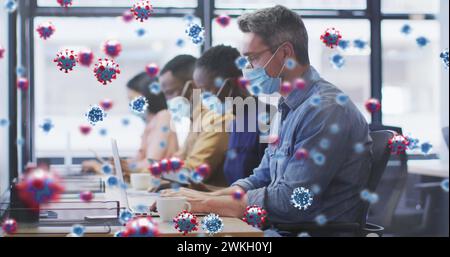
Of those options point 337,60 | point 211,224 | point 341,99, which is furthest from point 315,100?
point 211,224

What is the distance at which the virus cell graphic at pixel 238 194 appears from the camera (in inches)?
69.0

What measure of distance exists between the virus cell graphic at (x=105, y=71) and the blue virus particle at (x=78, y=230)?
0.38 meters

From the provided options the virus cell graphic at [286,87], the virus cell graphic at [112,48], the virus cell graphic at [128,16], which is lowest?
the virus cell graphic at [286,87]

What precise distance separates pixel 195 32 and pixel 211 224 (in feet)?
1.86

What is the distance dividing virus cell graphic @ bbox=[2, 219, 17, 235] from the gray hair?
78cm

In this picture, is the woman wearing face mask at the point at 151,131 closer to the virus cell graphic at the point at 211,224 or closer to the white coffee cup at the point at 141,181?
the white coffee cup at the point at 141,181

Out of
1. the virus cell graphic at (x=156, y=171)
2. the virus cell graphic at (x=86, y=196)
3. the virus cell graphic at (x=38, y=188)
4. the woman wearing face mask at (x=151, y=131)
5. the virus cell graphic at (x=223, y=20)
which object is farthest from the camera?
the woman wearing face mask at (x=151, y=131)

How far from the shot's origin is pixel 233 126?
2020mm

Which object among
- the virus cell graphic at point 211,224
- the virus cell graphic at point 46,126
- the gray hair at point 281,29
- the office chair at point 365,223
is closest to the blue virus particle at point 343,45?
the gray hair at point 281,29

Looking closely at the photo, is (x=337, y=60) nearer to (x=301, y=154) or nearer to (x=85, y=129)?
(x=301, y=154)

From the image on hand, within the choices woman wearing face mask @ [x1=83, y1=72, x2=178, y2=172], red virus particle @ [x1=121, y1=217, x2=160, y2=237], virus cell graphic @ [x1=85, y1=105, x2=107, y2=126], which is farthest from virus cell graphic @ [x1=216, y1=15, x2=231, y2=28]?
woman wearing face mask @ [x1=83, y1=72, x2=178, y2=172]

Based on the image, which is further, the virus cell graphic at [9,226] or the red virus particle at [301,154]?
the red virus particle at [301,154]

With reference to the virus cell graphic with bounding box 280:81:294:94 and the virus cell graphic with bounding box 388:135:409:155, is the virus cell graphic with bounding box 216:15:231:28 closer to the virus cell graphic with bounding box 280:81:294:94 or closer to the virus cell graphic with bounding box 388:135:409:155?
the virus cell graphic with bounding box 280:81:294:94

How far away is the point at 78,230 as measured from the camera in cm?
149
